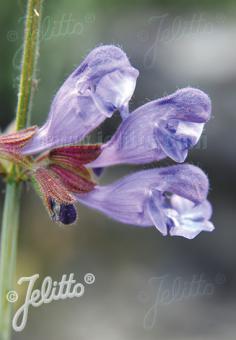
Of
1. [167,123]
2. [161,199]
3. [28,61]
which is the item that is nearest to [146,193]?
[161,199]

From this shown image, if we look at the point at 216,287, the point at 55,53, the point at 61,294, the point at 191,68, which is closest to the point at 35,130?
the point at 61,294

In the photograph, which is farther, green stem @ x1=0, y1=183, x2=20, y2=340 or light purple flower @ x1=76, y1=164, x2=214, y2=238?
light purple flower @ x1=76, y1=164, x2=214, y2=238

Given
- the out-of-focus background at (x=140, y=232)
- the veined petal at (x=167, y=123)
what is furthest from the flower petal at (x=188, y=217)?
the out-of-focus background at (x=140, y=232)

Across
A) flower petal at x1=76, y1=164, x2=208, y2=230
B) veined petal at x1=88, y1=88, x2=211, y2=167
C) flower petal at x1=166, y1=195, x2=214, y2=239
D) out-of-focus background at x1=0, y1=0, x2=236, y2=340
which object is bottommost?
out-of-focus background at x1=0, y1=0, x2=236, y2=340

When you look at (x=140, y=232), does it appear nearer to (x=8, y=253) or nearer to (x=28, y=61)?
(x=8, y=253)

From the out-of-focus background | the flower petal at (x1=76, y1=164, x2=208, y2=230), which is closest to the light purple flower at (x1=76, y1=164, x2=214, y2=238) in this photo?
the flower petal at (x1=76, y1=164, x2=208, y2=230)

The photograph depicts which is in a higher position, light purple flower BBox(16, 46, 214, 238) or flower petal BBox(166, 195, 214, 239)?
light purple flower BBox(16, 46, 214, 238)

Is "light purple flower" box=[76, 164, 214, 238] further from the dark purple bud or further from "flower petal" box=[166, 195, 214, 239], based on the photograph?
the dark purple bud
